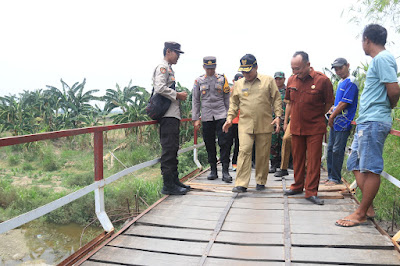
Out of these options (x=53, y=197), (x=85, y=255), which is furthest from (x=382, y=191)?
(x=53, y=197)

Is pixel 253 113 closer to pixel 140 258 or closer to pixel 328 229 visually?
pixel 328 229

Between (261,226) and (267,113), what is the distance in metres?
1.62

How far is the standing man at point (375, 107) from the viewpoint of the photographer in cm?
285

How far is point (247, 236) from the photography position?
3033 millimetres

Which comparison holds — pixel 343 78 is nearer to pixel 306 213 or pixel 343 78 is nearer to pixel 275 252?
pixel 306 213

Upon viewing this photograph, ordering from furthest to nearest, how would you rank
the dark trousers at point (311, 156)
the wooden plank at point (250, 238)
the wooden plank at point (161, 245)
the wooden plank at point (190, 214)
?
the dark trousers at point (311, 156)
the wooden plank at point (190, 214)
the wooden plank at point (250, 238)
the wooden plank at point (161, 245)

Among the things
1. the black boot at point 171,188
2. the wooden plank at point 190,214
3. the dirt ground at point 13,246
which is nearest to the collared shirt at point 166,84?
the black boot at point 171,188

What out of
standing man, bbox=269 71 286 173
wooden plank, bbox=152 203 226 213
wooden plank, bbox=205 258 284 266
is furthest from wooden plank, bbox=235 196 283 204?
standing man, bbox=269 71 286 173

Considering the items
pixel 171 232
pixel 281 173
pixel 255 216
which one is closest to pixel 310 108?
pixel 255 216

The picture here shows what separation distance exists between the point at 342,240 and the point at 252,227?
0.80 m

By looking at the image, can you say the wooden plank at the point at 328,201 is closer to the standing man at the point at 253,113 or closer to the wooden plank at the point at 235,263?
the standing man at the point at 253,113

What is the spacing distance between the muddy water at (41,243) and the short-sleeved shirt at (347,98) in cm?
485

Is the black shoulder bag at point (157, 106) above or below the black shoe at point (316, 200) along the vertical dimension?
above

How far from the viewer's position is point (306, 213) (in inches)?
143
